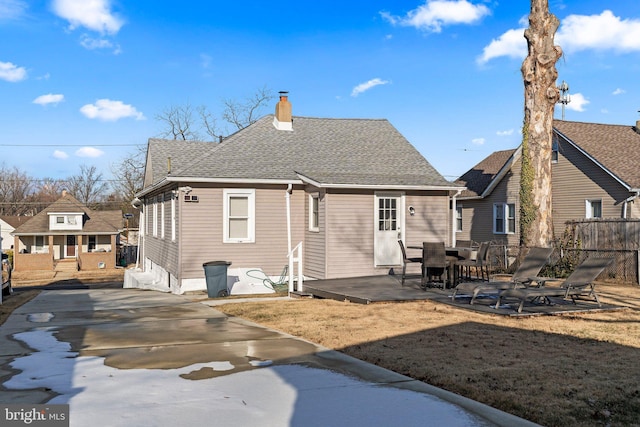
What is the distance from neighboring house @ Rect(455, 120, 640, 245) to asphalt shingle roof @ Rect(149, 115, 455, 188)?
8493mm

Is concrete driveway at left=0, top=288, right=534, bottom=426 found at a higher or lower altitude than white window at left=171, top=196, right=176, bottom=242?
lower

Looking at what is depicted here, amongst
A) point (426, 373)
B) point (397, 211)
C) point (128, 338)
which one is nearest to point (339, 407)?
point (426, 373)

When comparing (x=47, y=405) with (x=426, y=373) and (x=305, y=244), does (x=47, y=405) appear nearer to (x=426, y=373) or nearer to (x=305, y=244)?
(x=426, y=373)

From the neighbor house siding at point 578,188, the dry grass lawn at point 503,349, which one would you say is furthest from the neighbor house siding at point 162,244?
the neighbor house siding at point 578,188

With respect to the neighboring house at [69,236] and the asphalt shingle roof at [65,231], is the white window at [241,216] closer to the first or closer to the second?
the neighboring house at [69,236]

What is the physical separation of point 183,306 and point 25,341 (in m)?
4.88

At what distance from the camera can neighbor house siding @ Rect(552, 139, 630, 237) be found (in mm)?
23625

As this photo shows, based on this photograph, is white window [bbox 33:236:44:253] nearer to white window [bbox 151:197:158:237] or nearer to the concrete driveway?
white window [bbox 151:197:158:237]

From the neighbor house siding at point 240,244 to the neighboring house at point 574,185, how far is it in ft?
42.5

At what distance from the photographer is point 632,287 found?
53.0ft

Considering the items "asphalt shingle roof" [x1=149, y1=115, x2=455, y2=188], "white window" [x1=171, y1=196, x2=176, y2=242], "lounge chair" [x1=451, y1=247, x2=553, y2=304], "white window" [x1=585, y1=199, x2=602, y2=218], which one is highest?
"asphalt shingle roof" [x1=149, y1=115, x2=455, y2=188]

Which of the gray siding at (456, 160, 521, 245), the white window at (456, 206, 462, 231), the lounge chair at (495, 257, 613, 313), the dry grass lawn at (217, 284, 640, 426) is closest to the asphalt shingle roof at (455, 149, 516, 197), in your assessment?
the gray siding at (456, 160, 521, 245)

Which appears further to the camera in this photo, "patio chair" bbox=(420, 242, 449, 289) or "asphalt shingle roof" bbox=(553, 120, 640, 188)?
"asphalt shingle roof" bbox=(553, 120, 640, 188)

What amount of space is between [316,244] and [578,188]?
1348cm
